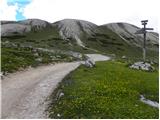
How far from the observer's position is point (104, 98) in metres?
30.6

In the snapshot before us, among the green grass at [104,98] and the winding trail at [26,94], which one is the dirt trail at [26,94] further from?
the green grass at [104,98]

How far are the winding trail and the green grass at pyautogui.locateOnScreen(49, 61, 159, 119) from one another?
42.6 inches

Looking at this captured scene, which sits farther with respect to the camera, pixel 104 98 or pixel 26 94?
pixel 26 94

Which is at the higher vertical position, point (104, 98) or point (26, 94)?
point (104, 98)

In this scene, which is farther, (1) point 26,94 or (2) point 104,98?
(1) point 26,94

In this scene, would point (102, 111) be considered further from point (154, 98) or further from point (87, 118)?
point (154, 98)

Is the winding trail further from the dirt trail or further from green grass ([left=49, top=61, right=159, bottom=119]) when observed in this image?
green grass ([left=49, top=61, right=159, bottom=119])

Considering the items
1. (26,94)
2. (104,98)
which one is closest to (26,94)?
(26,94)

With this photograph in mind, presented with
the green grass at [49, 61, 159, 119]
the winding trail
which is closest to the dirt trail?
the winding trail

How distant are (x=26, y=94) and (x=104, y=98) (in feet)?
26.0

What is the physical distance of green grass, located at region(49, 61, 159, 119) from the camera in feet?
87.3

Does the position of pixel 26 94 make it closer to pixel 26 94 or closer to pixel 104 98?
pixel 26 94

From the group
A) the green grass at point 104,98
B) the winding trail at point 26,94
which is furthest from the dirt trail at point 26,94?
the green grass at point 104,98

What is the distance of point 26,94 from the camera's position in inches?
1352
